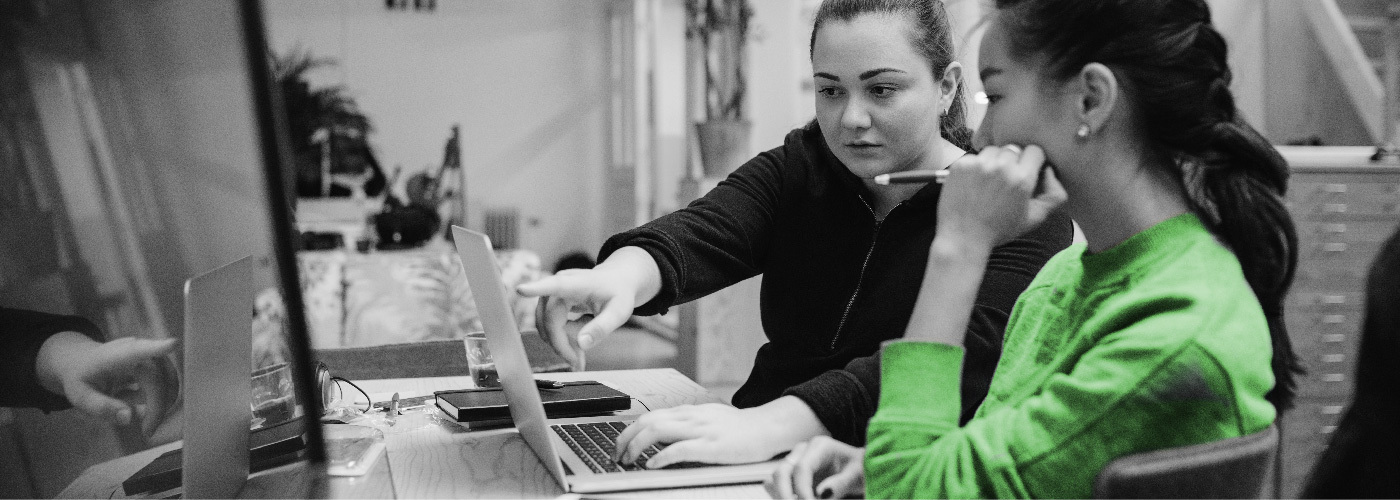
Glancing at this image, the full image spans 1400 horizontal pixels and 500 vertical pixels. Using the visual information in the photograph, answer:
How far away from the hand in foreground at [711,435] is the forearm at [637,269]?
0.73ft

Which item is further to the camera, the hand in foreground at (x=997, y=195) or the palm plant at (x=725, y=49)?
the palm plant at (x=725, y=49)

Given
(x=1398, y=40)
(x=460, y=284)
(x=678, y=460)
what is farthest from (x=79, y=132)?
(x=1398, y=40)

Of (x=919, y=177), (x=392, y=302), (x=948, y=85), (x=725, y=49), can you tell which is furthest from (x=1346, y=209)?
(x=392, y=302)

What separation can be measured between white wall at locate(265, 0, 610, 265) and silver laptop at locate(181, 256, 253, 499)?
533 centimetres

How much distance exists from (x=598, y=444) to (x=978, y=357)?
47 cm

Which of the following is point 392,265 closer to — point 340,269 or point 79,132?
point 340,269

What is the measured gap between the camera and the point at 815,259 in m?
1.44

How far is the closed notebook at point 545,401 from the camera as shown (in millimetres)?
1215

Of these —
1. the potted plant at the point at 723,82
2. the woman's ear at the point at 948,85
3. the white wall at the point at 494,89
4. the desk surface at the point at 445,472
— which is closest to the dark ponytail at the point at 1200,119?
the desk surface at the point at 445,472

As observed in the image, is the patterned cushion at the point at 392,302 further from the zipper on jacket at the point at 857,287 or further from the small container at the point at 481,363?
the zipper on jacket at the point at 857,287

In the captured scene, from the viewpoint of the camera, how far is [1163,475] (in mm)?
669

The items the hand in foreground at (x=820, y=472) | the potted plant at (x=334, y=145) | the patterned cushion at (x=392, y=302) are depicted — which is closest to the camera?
the hand in foreground at (x=820, y=472)

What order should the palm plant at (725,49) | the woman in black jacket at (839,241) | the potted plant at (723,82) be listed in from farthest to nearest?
the palm plant at (725,49)
the potted plant at (723,82)
the woman in black jacket at (839,241)

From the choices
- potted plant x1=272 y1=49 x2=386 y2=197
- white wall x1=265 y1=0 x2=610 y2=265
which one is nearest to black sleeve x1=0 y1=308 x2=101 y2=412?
potted plant x1=272 y1=49 x2=386 y2=197
